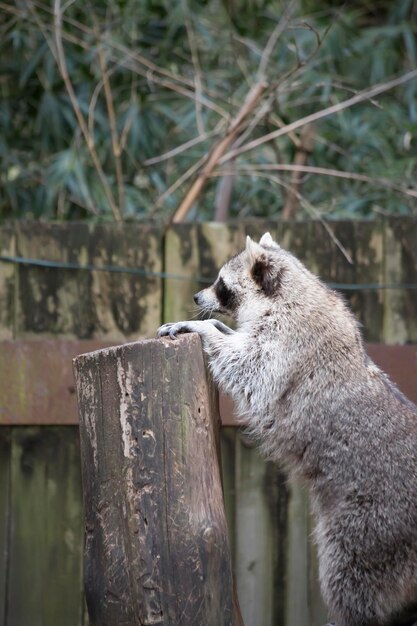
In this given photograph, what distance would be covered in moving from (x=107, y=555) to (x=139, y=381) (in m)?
0.56

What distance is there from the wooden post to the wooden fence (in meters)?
1.16

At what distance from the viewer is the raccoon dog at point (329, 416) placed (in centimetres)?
363

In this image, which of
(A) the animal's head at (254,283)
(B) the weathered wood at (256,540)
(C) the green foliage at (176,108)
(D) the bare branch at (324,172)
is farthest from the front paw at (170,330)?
(C) the green foliage at (176,108)

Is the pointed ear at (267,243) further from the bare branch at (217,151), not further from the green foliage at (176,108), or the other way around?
the green foliage at (176,108)

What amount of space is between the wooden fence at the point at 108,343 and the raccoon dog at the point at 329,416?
56 centimetres

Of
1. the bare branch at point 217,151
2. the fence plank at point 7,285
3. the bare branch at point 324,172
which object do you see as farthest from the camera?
the bare branch at point 217,151

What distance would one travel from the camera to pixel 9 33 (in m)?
6.61

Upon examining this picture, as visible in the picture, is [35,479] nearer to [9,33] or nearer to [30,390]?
[30,390]

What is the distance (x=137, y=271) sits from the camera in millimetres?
4609

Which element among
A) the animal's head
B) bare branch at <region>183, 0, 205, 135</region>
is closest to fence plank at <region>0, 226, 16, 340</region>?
the animal's head

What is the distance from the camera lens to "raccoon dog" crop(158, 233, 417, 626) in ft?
11.9

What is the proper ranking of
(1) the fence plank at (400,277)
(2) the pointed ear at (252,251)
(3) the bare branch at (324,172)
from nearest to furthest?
(2) the pointed ear at (252,251), (1) the fence plank at (400,277), (3) the bare branch at (324,172)

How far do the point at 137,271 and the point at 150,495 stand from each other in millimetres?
1607

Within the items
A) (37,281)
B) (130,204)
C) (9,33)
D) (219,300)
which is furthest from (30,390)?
(9,33)
